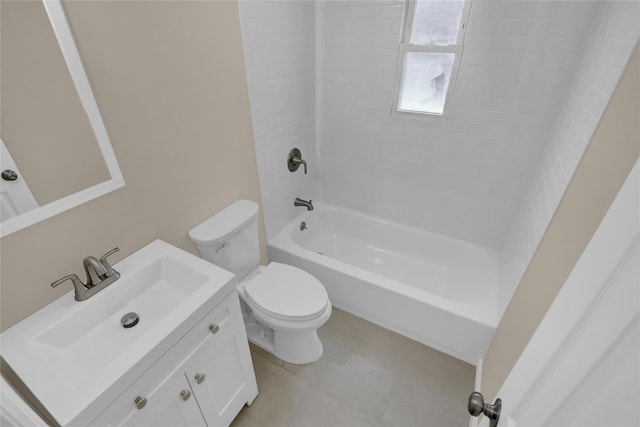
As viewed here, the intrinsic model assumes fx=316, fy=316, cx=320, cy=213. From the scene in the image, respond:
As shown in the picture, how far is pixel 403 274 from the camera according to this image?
2438 mm

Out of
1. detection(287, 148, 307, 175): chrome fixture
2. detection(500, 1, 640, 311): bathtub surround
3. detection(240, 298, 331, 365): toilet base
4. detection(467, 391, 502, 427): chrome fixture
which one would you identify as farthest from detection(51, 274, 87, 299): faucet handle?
detection(500, 1, 640, 311): bathtub surround

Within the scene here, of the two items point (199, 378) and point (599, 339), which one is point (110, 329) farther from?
point (599, 339)

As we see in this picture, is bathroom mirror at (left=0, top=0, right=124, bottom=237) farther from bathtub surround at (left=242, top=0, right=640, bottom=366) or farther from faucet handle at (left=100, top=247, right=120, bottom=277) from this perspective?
bathtub surround at (left=242, top=0, right=640, bottom=366)

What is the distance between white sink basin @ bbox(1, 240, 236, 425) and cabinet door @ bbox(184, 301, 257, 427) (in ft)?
0.55

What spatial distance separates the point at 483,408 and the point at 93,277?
1240 millimetres

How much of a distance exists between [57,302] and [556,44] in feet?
7.94

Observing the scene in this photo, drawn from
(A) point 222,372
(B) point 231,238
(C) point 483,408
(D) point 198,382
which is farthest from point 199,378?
(C) point 483,408

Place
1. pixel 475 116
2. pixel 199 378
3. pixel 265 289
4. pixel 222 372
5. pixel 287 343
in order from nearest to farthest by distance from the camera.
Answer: pixel 199 378
pixel 222 372
pixel 265 289
pixel 287 343
pixel 475 116

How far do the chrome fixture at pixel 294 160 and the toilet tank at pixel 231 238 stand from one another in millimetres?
553

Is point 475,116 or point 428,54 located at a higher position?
point 428,54

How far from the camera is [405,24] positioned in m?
1.88

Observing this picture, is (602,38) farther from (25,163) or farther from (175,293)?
(25,163)

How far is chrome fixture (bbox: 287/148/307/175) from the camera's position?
7.23ft

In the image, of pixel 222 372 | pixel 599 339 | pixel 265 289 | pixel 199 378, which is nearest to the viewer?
pixel 599 339
